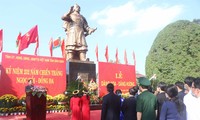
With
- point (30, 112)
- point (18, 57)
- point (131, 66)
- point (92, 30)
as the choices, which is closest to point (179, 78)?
point (131, 66)

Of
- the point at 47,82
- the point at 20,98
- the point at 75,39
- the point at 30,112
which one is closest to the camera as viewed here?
the point at 30,112

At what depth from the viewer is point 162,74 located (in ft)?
53.0

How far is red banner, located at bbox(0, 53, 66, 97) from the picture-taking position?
30.9 feet

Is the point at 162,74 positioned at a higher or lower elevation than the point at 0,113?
higher

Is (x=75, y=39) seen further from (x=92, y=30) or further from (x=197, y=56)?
(x=197, y=56)

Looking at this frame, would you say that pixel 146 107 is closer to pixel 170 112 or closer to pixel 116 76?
pixel 170 112

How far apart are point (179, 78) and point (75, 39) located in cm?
737

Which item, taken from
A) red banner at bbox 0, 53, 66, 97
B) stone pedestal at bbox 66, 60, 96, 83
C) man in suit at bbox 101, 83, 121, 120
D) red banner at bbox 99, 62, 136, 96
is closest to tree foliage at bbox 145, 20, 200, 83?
red banner at bbox 99, 62, 136, 96

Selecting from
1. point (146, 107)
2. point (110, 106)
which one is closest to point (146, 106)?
point (146, 107)

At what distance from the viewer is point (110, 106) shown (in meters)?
4.12

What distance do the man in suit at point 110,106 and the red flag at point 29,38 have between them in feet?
24.7

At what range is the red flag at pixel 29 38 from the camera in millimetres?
10852

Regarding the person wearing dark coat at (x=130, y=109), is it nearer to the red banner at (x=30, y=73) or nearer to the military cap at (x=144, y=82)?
the military cap at (x=144, y=82)

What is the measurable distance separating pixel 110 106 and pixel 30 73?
676 centimetres
